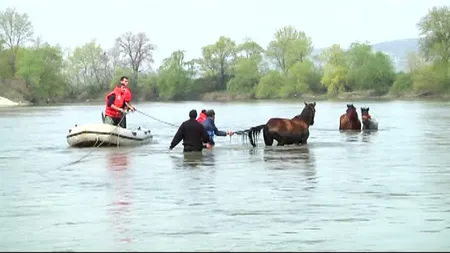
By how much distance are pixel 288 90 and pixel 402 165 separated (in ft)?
360

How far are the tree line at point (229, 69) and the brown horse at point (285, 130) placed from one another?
80.7m

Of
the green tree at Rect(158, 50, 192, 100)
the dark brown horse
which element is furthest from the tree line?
the dark brown horse

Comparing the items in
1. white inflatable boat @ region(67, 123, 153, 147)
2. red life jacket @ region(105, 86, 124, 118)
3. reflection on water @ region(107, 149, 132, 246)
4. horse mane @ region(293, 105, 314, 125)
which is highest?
red life jacket @ region(105, 86, 124, 118)

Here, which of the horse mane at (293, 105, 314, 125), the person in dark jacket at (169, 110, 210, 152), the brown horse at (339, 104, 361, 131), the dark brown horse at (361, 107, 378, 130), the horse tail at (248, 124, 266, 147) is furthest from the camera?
the dark brown horse at (361, 107, 378, 130)

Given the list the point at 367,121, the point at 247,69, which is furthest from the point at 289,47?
the point at 367,121

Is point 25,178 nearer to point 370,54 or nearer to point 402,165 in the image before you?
point 402,165

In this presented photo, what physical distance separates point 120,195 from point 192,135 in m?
7.76

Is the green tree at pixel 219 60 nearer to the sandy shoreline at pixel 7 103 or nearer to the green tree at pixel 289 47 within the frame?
the green tree at pixel 289 47

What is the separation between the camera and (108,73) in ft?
453

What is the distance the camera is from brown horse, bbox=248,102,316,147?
2645 cm

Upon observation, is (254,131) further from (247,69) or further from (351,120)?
(247,69)

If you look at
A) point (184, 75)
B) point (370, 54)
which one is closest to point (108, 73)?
point (184, 75)

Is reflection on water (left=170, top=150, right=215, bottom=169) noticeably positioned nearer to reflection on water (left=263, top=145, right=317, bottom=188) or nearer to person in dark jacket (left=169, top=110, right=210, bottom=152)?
person in dark jacket (left=169, top=110, right=210, bottom=152)

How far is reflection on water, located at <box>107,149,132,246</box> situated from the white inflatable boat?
1540 mm
